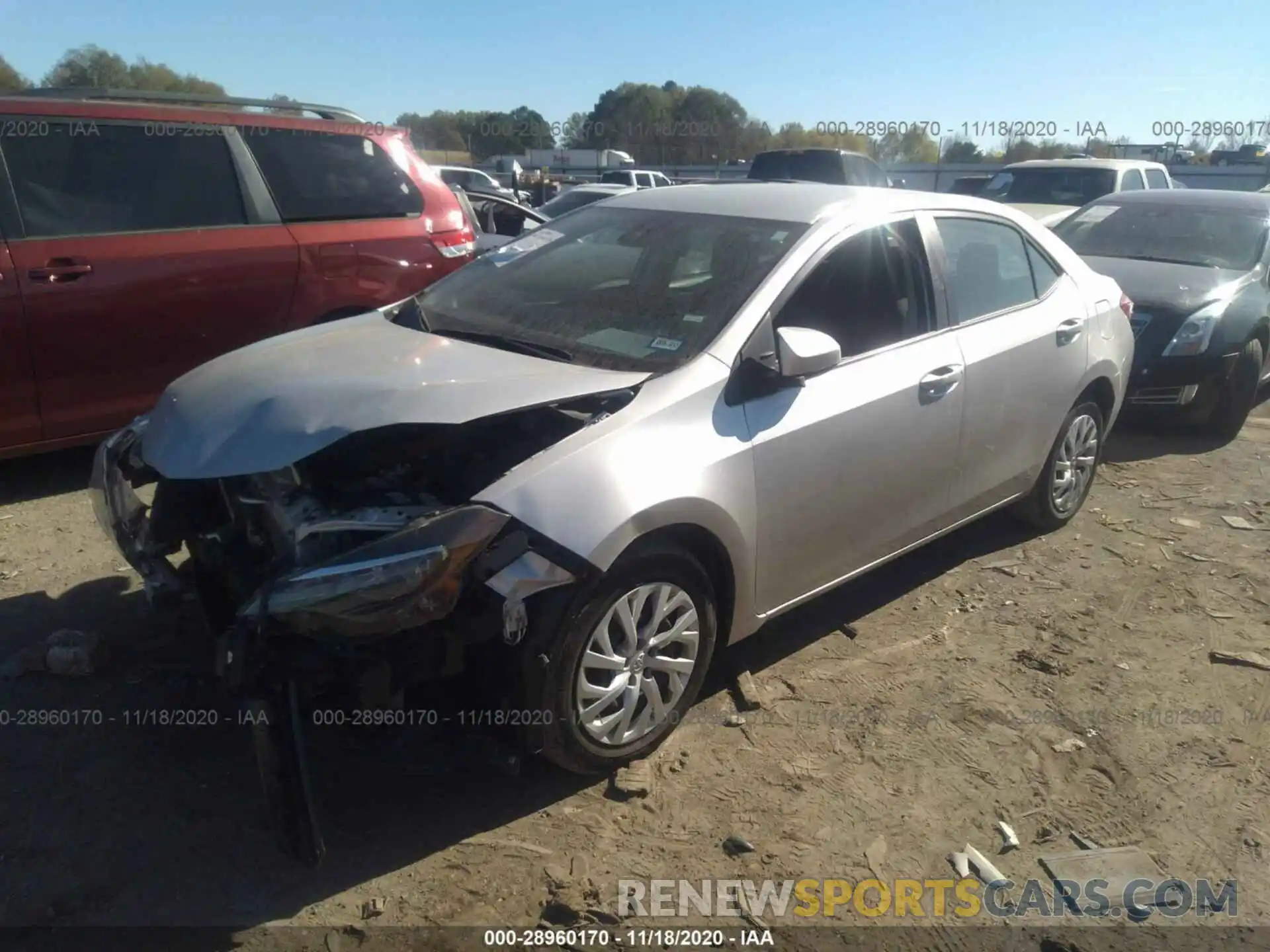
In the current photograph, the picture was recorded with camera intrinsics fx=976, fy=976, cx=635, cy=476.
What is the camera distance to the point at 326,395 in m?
2.93

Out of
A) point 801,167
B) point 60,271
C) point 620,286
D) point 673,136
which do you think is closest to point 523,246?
point 620,286

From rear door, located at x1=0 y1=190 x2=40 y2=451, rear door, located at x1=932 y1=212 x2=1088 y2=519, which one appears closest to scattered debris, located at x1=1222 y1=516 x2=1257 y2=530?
rear door, located at x1=932 y1=212 x2=1088 y2=519

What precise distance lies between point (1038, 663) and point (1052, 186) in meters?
10.8

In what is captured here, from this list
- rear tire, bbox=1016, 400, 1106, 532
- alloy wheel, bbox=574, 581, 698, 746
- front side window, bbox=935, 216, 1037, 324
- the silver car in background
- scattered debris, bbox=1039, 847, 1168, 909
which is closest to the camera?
the silver car in background

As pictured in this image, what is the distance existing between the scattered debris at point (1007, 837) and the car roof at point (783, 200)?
2141 millimetres

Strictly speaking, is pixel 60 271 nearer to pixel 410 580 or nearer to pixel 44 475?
pixel 44 475

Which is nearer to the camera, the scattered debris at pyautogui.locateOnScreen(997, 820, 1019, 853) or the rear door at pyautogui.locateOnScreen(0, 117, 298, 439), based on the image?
the scattered debris at pyautogui.locateOnScreen(997, 820, 1019, 853)

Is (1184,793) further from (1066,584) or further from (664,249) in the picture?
(664,249)

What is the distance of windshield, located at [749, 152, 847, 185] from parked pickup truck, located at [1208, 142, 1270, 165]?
2038 cm

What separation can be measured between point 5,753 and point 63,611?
88 centimetres

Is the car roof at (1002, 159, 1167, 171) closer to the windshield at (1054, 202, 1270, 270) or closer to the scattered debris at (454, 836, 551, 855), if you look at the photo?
the windshield at (1054, 202, 1270, 270)

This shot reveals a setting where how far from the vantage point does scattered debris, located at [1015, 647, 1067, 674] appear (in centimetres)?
383

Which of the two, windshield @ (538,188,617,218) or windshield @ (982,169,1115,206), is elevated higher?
windshield @ (538,188,617,218)

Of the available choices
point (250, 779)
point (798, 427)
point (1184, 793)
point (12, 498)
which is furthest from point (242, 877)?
point (12, 498)
